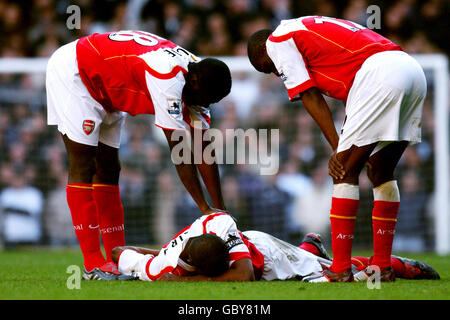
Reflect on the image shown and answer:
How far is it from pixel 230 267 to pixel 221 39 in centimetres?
718

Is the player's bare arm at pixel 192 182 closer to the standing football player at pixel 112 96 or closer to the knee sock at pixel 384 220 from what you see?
the standing football player at pixel 112 96

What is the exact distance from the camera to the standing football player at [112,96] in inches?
205

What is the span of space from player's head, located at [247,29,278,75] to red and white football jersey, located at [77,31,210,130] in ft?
1.63

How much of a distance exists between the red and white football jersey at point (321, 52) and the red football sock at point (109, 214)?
5.83ft

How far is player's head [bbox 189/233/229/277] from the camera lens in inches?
186

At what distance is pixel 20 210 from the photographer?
1009 centimetres

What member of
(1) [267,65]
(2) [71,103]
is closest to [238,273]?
(1) [267,65]

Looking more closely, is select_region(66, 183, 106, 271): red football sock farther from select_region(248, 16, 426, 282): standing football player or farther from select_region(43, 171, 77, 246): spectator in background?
select_region(43, 171, 77, 246): spectator in background

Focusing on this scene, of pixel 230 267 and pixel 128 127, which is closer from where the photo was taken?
pixel 230 267

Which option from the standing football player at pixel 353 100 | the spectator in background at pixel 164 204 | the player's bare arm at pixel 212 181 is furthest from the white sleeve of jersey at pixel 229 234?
the spectator in background at pixel 164 204

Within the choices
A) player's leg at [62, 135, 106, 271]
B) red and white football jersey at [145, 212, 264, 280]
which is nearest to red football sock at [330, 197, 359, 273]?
red and white football jersey at [145, 212, 264, 280]
